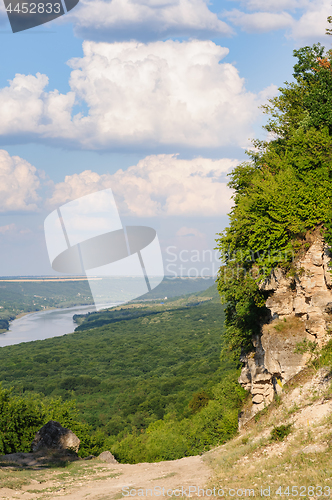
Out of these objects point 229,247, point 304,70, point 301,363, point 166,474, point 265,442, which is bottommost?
point 166,474

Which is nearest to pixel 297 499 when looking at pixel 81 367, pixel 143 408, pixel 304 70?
pixel 304 70

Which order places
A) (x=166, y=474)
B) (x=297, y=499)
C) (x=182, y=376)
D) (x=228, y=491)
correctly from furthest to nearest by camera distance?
(x=182, y=376)
(x=166, y=474)
(x=228, y=491)
(x=297, y=499)

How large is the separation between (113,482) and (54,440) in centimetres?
1321

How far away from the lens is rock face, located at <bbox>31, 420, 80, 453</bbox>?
94.4ft

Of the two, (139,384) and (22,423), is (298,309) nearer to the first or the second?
(22,423)

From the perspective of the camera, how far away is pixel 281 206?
19.2 metres

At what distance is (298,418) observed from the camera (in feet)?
49.4

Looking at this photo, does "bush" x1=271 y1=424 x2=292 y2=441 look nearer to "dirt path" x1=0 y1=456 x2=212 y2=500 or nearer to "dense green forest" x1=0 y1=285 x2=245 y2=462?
"dirt path" x1=0 y1=456 x2=212 y2=500

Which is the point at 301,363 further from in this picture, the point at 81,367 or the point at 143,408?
the point at 81,367

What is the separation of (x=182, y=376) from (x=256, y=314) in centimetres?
7830

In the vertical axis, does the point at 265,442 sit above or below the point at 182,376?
above

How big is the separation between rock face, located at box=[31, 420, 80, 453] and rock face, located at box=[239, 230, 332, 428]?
16966 mm

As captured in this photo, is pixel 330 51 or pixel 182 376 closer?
pixel 330 51

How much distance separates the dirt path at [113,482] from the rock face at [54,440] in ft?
22.2
